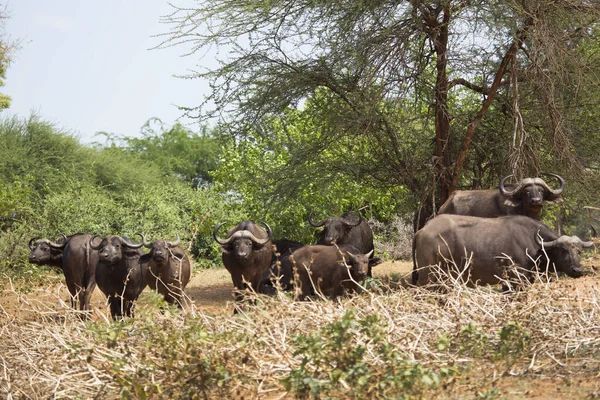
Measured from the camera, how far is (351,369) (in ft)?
19.1

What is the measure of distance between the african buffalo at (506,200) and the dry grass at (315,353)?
4.81 metres

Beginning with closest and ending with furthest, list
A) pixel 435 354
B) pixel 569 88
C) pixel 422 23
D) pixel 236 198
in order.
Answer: pixel 435 354, pixel 422 23, pixel 569 88, pixel 236 198

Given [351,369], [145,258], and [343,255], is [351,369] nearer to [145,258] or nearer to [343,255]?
[343,255]

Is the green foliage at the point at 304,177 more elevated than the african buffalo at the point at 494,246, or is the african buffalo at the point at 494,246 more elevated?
the green foliage at the point at 304,177

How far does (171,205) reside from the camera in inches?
904

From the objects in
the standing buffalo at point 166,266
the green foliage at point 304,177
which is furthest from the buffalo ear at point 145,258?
the green foliage at point 304,177

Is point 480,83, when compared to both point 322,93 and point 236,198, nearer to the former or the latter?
point 322,93

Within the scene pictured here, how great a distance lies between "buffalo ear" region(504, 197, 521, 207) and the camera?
1200 centimetres

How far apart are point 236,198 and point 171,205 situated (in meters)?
2.14

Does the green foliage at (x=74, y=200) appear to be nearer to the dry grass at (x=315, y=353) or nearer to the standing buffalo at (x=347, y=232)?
the standing buffalo at (x=347, y=232)

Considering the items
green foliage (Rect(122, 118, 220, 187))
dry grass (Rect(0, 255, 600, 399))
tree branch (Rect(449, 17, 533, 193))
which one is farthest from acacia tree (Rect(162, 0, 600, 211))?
green foliage (Rect(122, 118, 220, 187))

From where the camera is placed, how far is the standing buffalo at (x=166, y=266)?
10.9m

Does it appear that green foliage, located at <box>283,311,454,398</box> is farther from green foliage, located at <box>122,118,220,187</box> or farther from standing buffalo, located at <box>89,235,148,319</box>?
green foliage, located at <box>122,118,220,187</box>

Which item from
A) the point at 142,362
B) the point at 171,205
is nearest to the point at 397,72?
the point at 142,362
